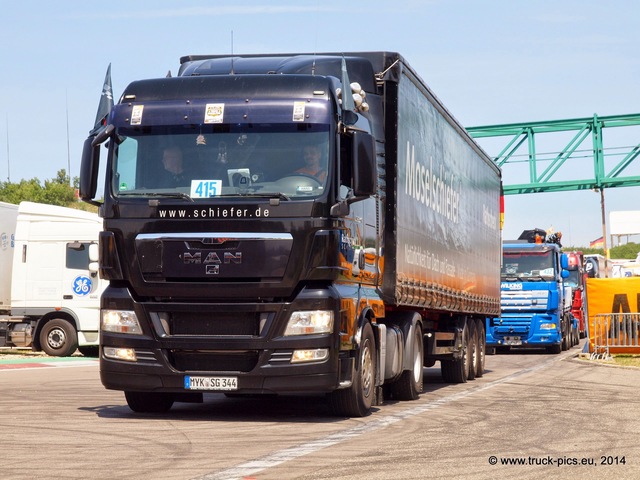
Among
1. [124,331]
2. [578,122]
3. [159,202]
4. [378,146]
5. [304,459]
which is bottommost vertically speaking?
[304,459]

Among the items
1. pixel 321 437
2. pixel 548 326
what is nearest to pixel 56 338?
pixel 548 326

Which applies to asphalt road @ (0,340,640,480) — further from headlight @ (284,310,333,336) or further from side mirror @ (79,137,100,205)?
side mirror @ (79,137,100,205)

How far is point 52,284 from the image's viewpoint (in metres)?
28.1

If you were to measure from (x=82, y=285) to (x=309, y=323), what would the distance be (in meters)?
17.2

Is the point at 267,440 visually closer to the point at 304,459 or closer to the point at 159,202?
the point at 304,459

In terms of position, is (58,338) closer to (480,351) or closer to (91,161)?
(480,351)

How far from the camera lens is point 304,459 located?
29.4 feet

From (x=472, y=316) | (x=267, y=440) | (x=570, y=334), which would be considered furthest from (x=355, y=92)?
(x=570, y=334)

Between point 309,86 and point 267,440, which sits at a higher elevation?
point 309,86

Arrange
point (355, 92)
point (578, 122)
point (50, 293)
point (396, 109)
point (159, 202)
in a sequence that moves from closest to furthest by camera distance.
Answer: point (159, 202), point (355, 92), point (396, 109), point (50, 293), point (578, 122)

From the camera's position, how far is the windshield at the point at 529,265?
1300 inches

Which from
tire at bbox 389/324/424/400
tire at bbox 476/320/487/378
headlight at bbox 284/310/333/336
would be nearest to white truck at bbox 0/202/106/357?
tire at bbox 476/320/487/378

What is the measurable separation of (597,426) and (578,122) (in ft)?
167

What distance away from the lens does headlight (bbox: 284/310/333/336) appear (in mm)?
11617
